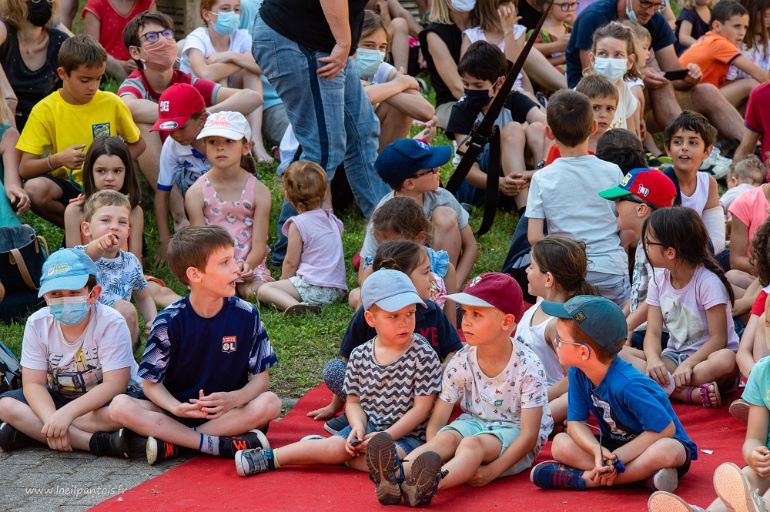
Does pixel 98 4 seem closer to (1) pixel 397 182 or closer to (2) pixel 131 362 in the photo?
(1) pixel 397 182

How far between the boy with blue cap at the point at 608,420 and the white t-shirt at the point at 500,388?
17 centimetres

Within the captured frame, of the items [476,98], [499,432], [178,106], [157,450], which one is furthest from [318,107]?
[499,432]

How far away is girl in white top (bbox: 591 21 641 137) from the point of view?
24.3 feet

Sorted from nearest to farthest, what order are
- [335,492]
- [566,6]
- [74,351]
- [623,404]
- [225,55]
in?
[623,404]
[335,492]
[74,351]
[225,55]
[566,6]

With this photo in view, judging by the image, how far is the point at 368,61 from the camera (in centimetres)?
779

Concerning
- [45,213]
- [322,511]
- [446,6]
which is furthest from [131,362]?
[446,6]

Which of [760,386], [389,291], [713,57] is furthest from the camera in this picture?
[713,57]

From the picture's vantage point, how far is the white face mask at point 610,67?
7.40 meters

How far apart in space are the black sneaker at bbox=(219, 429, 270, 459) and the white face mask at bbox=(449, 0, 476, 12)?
15.8 feet

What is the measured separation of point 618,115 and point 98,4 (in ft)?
13.4

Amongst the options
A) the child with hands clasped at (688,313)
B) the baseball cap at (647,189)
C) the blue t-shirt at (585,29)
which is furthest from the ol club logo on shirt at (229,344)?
the blue t-shirt at (585,29)

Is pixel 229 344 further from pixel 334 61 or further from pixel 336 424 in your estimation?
pixel 334 61

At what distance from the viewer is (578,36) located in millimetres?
8234

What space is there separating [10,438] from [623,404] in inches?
97.5
